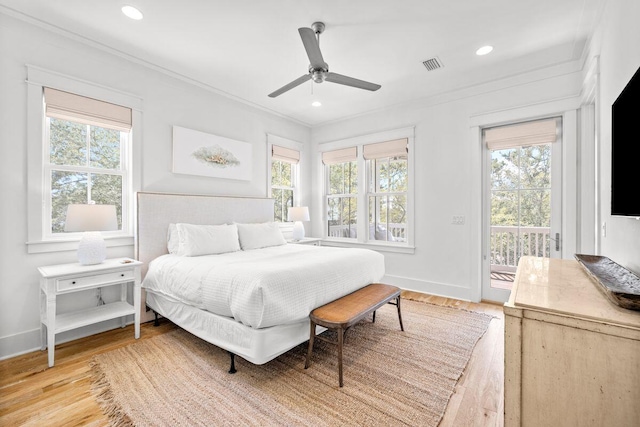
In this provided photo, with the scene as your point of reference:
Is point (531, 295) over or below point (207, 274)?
over

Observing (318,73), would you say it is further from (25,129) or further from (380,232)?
(380,232)

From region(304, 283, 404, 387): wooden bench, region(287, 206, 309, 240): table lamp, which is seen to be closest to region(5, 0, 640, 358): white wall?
region(287, 206, 309, 240): table lamp

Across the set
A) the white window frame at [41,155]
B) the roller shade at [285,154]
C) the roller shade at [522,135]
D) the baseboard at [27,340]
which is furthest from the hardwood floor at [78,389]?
the roller shade at [285,154]

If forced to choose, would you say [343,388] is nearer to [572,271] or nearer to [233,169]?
[572,271]

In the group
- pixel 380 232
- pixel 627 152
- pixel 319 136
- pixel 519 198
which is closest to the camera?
pixel 627 152

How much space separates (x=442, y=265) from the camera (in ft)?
12.9

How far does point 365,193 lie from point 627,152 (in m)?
3.43

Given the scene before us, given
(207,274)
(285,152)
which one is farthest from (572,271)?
(285,152)

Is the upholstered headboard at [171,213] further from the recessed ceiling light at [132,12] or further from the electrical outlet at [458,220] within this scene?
the electrical outlet at [458,220]

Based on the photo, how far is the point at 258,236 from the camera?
3656mm

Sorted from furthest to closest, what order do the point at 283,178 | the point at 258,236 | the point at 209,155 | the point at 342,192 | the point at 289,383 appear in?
the point at 342,192
the point at 283,178
the point at 209,155
the point at 258,236
the point at 289,383

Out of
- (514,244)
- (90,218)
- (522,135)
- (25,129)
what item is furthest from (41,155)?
(514,244)

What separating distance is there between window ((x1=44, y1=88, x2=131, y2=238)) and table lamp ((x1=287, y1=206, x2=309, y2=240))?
7.57 feet

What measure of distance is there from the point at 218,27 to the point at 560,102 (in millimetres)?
3642
